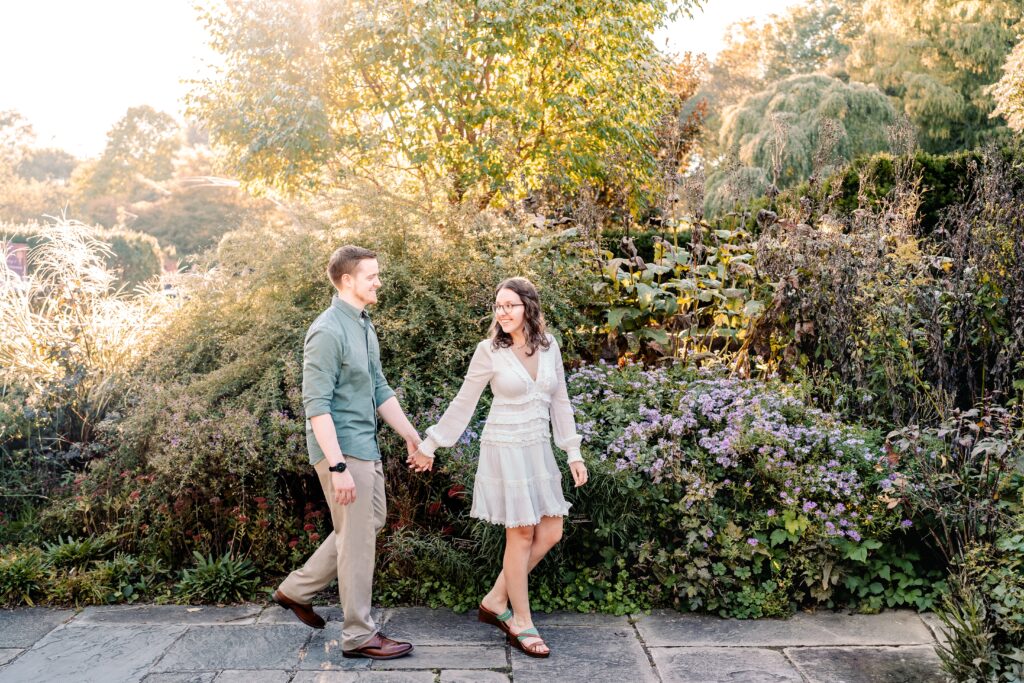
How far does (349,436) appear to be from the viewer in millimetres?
3383

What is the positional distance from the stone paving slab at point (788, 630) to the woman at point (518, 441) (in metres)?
0.63

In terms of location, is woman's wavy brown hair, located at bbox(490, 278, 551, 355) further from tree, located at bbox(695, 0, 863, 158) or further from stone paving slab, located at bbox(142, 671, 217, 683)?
tree, located at bbox(695, 0, 863, 158)

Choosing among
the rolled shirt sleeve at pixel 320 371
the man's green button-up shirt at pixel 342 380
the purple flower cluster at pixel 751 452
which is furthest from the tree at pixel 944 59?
the rolled shirt sleeve at pixel 320 371

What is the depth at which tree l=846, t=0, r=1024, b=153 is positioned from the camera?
69.1 feet

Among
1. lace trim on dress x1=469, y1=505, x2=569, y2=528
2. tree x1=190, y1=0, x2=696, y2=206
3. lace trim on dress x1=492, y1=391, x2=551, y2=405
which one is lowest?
lace trim on dress x1=469, y1=505, x2=569, y2=528

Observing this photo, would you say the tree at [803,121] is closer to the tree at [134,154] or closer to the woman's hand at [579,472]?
the woman's hand at [579,472]

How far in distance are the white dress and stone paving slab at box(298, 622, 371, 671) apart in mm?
771

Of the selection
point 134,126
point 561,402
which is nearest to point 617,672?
point 561,402

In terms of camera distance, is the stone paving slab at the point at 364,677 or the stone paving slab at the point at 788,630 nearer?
the stone paving slab at the point at 364,677

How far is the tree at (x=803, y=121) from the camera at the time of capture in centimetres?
1961

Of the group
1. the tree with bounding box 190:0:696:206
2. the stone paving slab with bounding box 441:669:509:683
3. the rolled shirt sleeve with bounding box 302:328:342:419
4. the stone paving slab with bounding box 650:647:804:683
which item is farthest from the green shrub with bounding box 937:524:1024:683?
the tree with bounding box 190:0:696:206

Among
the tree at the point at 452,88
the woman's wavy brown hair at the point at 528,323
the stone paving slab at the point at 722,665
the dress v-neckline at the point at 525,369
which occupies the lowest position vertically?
the stone paving slab at the point at 722,665

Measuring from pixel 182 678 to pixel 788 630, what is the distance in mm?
2564

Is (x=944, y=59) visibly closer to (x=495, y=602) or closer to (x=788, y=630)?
(x=788, y=630)
